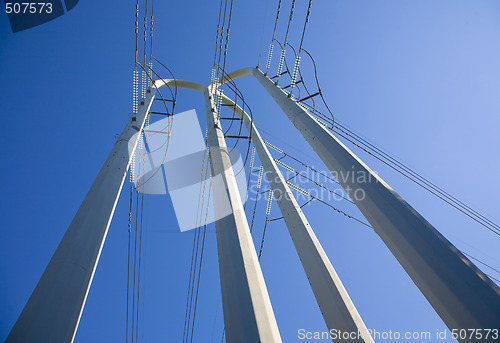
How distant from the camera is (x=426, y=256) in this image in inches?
108

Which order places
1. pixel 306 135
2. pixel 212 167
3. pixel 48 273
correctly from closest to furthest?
pixel 48 273, pixel 212 167, pixel 306 135

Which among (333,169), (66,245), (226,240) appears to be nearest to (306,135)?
(333,169)

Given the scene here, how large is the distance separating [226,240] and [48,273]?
1.81 metres

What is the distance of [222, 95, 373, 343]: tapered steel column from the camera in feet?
15.8

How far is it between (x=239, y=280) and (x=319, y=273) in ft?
11.8

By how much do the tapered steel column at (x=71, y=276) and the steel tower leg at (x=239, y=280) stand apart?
1389 millimetres

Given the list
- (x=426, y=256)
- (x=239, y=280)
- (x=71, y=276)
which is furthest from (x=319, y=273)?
(x=71, y=276)

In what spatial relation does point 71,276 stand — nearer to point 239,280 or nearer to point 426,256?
point 239,280

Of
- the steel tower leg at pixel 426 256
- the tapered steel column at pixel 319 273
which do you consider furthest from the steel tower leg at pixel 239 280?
the tapered steel column at pixel 319 273

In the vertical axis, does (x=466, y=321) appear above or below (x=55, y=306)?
below

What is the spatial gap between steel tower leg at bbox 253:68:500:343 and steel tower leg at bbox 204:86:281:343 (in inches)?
59.7

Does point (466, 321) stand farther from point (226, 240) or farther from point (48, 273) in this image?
point (48, 273)

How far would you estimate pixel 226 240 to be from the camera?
3236 millimetres

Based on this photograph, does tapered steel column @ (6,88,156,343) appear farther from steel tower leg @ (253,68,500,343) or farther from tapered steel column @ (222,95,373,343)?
steel tower leg @ (253,68,500,343)
